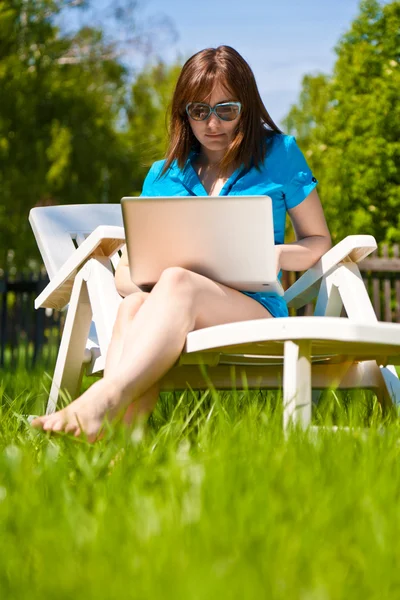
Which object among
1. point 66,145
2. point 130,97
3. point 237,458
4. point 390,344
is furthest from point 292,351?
point 130,97

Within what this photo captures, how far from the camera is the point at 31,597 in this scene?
3.55ft

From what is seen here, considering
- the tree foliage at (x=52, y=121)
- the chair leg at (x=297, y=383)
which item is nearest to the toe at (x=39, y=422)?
the chair leg at (x=297, y=383)

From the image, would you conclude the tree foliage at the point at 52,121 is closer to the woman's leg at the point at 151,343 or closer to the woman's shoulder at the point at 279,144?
the woman's shoulder at the point at 279,144

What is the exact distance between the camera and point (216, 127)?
9.07 ft

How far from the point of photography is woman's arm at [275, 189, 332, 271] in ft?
8.93

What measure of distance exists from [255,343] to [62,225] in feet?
5.18

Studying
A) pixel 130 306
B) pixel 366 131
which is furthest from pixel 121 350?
pixel 366 131

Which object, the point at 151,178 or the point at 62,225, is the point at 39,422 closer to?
the point at 151,178

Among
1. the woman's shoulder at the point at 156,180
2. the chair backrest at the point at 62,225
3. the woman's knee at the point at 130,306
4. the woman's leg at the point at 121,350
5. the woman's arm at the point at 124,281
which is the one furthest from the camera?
the chair backrest at the point at 62,225

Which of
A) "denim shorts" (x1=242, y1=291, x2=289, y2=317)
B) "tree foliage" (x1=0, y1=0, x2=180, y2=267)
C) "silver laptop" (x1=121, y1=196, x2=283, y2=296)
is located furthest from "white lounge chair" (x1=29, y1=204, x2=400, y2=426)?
"tree foliage" (x1=0, y1=0, x2=180, y2=267)

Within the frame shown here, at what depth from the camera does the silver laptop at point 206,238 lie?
2223 millimetres

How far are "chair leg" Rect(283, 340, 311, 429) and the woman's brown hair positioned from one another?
3.31ft

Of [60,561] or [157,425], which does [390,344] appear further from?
[60,561]

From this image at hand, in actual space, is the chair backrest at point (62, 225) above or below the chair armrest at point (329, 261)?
above
